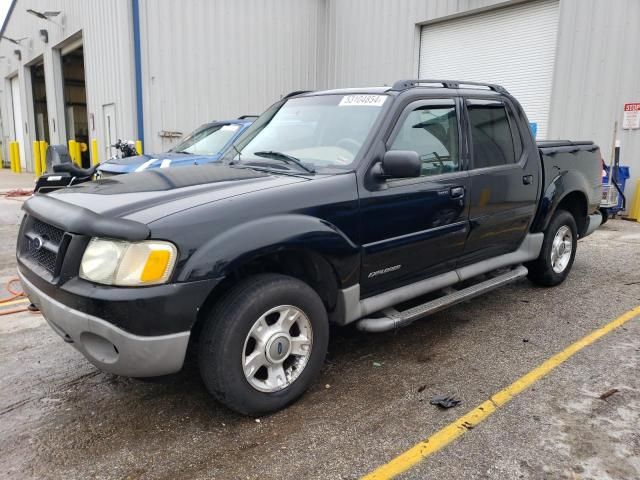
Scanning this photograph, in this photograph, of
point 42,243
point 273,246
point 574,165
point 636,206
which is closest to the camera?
point 273,246

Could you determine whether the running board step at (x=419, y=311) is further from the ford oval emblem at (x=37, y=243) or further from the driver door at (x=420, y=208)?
the ford oval emblem at (x=37, y=243)

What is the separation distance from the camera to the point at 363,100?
12.0ft

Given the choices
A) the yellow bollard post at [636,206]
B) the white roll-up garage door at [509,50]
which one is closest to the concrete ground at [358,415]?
the yellow bollard post at [636,206]

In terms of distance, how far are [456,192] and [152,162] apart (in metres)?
5.29

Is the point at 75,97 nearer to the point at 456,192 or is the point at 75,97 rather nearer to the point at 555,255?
the point at 555,255

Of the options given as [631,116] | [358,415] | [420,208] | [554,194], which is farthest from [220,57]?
[358,415]

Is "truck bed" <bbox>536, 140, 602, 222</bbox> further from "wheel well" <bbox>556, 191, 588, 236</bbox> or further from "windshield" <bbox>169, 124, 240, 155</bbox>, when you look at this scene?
"windshield" <bbox>169, 124, 240, 155</bbox>

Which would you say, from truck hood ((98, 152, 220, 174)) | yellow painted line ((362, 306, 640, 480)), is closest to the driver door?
yellow painted line ((362, 306, 640, 480))

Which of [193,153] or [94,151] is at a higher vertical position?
[193,153]

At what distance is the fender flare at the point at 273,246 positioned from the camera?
8.29ft

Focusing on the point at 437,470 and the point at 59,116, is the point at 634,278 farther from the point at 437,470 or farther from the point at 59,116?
the point at 59,116

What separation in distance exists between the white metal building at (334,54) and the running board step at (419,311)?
7.36 m

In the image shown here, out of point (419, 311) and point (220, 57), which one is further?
point (220, 57)

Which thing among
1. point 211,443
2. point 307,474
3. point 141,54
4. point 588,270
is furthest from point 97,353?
point 141,54
